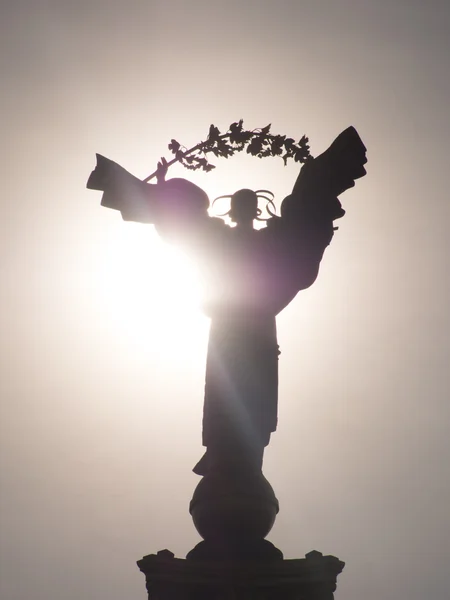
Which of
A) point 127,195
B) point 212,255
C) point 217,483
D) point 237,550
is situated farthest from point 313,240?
point 237,550

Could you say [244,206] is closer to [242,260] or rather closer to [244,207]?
[244,207]

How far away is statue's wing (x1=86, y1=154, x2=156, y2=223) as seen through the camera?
6992 millimetres

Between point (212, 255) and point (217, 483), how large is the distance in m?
1.98

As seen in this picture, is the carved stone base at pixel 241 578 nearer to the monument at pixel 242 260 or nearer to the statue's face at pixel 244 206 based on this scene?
the monument at pixel 242 260

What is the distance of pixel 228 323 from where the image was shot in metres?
6.76

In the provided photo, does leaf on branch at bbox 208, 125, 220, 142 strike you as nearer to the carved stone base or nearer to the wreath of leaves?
the wreath of leaves

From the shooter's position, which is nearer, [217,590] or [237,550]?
[217,590]

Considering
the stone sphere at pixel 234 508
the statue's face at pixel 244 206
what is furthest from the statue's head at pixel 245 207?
the stone sphere at pixel 234 508

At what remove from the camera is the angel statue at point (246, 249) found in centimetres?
660

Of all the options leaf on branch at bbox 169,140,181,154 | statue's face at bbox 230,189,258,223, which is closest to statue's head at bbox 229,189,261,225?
statue's face at bbox 230,189,258,223

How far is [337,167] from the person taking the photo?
22.5 feet

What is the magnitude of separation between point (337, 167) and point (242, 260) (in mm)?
1147

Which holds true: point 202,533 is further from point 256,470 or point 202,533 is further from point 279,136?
point 279,136

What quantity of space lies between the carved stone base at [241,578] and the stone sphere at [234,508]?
0.27 m
